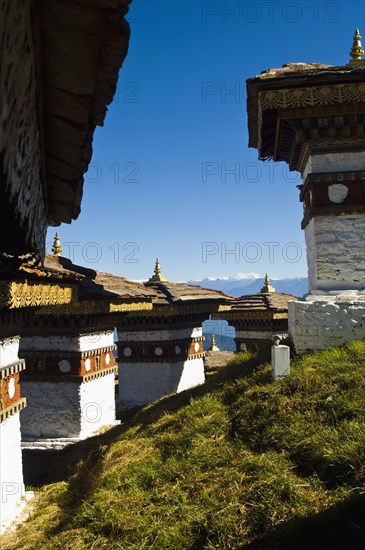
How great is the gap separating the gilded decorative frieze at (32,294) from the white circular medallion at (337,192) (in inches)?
205

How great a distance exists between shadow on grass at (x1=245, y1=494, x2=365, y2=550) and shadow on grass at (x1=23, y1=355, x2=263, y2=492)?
3.75m

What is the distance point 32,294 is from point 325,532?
149 inches

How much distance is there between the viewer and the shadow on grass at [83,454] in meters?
8.15

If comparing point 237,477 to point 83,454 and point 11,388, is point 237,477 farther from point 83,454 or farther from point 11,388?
point 83,454

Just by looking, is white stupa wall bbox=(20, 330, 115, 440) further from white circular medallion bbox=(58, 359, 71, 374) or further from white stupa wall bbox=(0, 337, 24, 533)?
white stupa wall bbox=(0, 337, 24, 533)

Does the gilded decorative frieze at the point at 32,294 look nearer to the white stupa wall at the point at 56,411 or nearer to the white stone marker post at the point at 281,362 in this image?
the white stone marker post at the point at 281,362

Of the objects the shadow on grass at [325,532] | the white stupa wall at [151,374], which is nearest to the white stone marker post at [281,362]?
the shadow on grass at [325,532]

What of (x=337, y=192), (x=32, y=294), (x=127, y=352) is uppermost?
(x=337, y=192)

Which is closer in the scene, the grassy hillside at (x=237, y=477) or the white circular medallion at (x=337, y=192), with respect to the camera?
the grassy hillside at (x=237, y=477)

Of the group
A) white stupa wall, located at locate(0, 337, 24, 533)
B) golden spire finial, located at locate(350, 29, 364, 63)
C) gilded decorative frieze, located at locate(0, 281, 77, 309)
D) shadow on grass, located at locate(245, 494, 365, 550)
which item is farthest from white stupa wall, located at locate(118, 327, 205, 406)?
shadow on grass, located at locate(245, 494, 365, 550)

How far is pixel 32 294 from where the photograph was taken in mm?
5266

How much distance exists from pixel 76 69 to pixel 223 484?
16.2 ft

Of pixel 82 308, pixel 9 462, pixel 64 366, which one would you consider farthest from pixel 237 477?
pixel 64 366

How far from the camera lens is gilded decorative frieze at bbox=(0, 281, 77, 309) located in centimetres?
473
